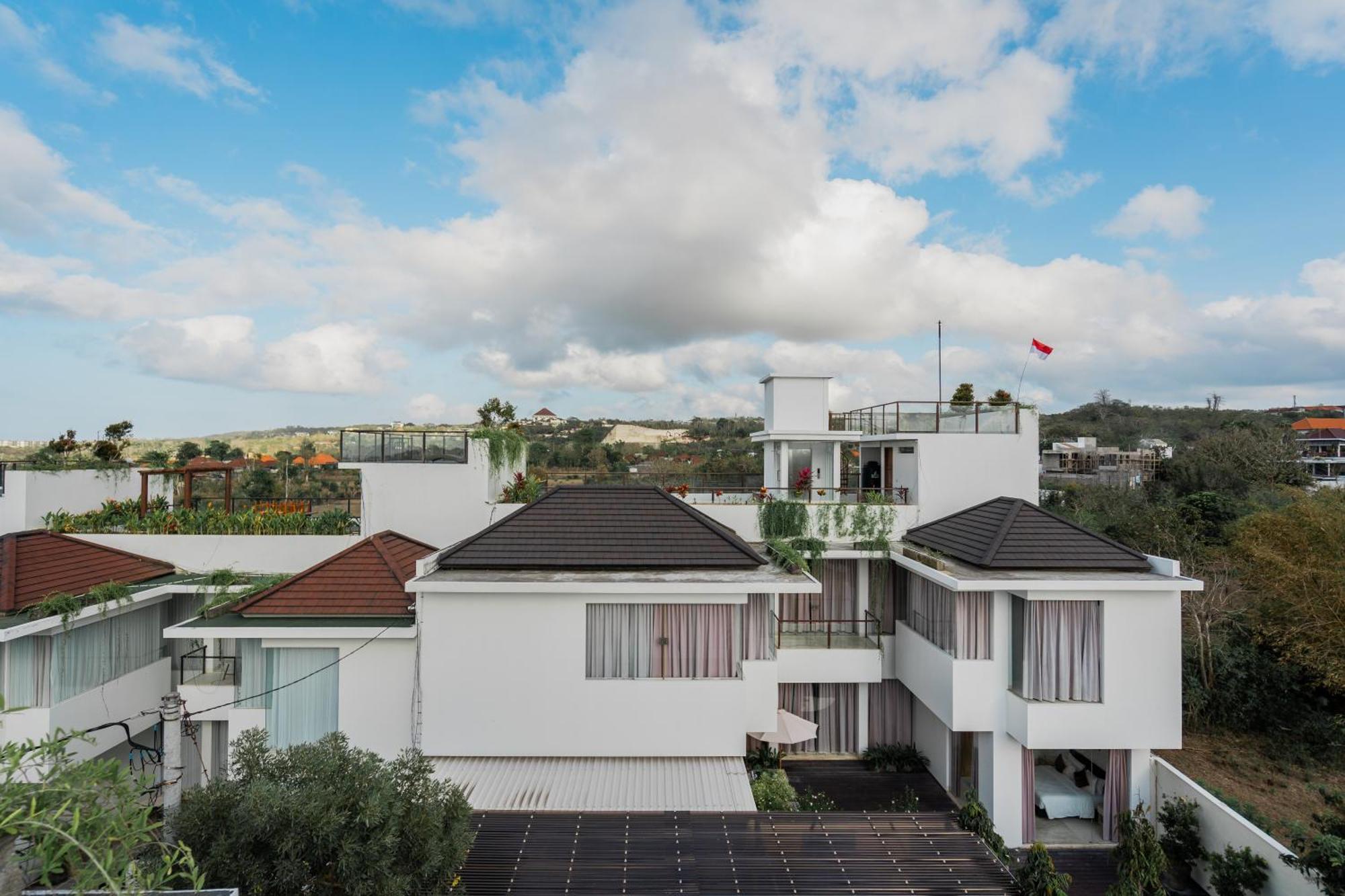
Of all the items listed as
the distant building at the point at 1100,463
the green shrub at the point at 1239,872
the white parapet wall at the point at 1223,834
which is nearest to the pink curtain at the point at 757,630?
the white parapet wall at the point at 1223,834

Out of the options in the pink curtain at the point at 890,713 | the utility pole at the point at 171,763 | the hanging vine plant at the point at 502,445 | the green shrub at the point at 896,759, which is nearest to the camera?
the utility pole at the point at 171,763

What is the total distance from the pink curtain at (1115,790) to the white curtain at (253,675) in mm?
20583

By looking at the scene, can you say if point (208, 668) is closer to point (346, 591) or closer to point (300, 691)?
point (300, 691)

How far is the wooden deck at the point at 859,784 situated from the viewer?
16844 millimetres

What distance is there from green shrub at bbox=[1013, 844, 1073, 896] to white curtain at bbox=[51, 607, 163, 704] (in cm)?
2165

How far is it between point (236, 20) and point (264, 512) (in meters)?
16.2

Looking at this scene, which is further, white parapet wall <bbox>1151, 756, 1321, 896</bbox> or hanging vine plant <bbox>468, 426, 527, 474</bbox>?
hanging vine plant <bbox>468, 426, 527, 474</bbox>

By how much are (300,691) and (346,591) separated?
8.01 ft

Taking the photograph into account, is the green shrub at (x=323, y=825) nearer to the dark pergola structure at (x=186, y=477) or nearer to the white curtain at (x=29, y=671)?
the white curtain at (x=29, y=671)

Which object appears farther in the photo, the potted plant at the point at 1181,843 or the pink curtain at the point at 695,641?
the potted plant at the point at 1181,843

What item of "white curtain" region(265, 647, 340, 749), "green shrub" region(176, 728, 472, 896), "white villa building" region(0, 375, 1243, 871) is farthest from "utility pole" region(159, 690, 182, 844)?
"white curtain" region(265, 647, 340, 749)

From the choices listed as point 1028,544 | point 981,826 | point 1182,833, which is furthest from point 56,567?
point 1182,833

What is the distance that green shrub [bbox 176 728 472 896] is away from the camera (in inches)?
313

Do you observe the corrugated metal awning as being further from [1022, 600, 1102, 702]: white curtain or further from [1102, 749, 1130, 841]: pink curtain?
[1102, 749, 1130, 841]: pink curtain
